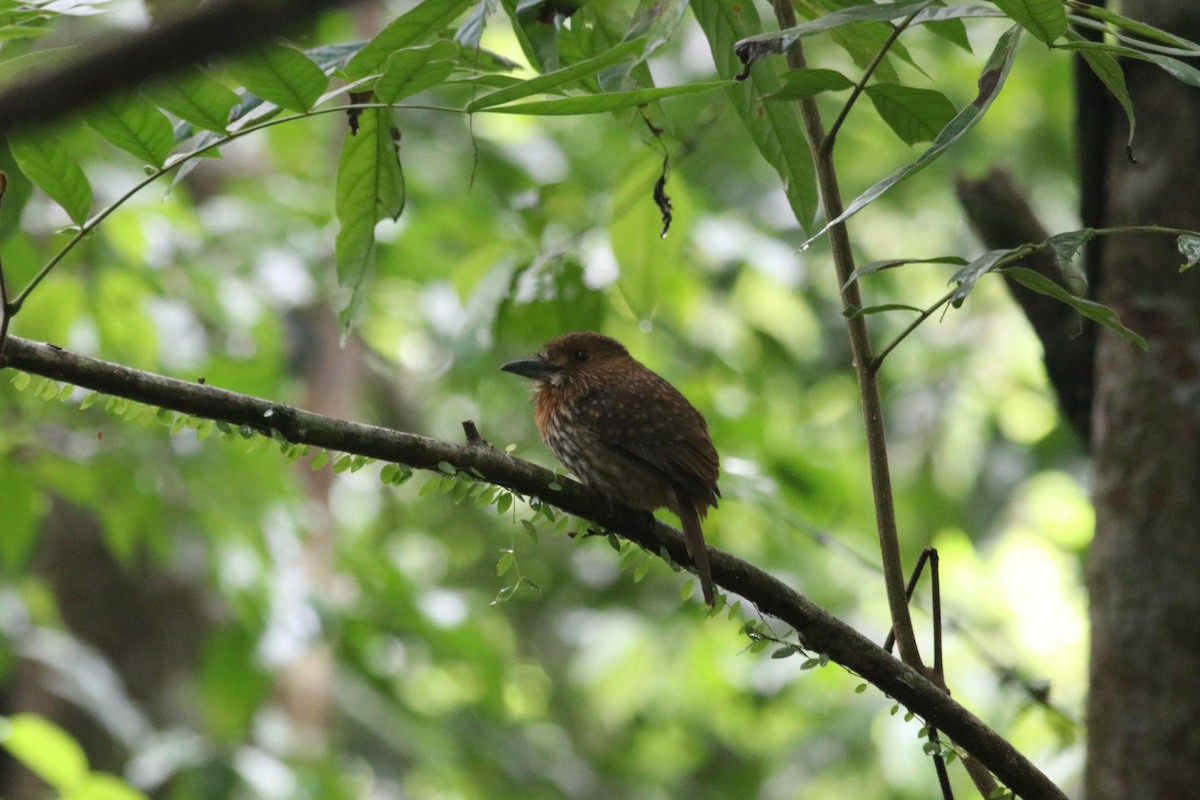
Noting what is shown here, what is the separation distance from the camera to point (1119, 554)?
2.60m

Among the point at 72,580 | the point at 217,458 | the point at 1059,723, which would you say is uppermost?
the point at 1059,723

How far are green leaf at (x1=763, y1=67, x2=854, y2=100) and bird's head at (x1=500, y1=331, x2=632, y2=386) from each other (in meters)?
1.77

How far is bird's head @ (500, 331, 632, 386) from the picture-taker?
3.31 metres

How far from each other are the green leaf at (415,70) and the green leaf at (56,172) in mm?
423

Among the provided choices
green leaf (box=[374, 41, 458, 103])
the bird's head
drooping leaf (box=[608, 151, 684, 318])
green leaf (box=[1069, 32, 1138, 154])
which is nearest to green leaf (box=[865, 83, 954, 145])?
green leaf (box=[1069, 32, 1138, 154])

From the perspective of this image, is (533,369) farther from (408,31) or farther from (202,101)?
(202,101)

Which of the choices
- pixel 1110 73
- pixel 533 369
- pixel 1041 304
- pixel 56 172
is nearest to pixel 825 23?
pixel 1110 73

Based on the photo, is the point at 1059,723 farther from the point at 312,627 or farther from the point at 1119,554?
the point at 312,627

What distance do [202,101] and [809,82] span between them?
2.55 ft

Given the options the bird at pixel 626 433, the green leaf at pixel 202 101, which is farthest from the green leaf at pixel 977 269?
the bird at pixel 626 433

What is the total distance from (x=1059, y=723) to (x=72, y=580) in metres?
5.33

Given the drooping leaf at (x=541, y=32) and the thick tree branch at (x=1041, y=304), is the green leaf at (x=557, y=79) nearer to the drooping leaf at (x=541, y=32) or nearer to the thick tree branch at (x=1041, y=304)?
the drooping leaf at (x=541, y=32)

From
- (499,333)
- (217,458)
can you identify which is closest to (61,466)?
(217,458)

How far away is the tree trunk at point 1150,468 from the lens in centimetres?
246
